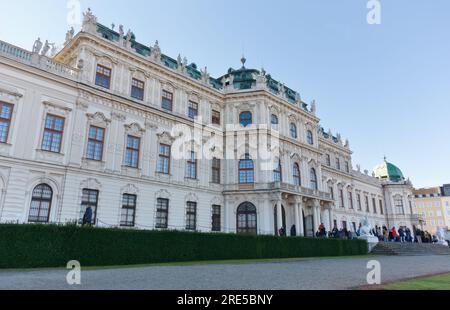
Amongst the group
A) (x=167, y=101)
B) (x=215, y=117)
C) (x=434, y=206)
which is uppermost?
(x=215, y=117)

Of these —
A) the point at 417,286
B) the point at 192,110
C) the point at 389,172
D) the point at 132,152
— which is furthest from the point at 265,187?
the point at 389,172

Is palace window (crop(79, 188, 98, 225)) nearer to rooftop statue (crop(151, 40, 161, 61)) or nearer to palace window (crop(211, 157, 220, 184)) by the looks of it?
palace window (crop(211, 157, 220, 184))

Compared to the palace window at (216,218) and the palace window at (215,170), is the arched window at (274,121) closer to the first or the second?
the palace window at (215,170)

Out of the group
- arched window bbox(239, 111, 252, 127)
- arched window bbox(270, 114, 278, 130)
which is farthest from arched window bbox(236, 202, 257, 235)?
arched window bbox(270, 114, 278, 130)

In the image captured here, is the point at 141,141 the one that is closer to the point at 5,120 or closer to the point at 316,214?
the point at 5,120

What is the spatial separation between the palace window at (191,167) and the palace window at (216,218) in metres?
3.71

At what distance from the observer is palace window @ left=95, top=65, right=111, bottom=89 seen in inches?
965

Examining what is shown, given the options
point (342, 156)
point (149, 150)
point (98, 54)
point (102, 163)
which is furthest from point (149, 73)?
point (342, 156)

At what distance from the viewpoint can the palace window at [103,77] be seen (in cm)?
2450

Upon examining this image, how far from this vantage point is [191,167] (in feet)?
96.0

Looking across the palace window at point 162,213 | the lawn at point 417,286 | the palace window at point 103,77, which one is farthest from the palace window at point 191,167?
the lawn at point 417,286

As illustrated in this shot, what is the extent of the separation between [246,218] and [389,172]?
1784 inches
